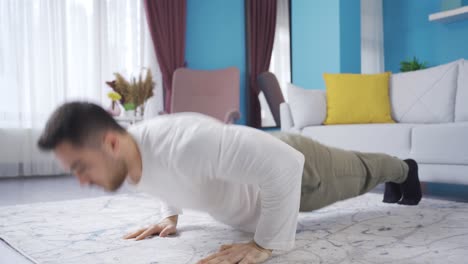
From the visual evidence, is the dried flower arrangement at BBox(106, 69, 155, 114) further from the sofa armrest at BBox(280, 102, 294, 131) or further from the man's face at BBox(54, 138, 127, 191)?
the man's face at BBox(54, 138, 127, 191)

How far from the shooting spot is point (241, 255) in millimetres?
1178

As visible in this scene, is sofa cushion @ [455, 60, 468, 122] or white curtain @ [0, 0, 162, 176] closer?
sofa cushion @ [455, 60, 468, 122]

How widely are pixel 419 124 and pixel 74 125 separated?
2625 mm

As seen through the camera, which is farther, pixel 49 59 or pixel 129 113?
pixel 49 59

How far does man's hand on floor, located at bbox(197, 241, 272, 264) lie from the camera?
1.16 meters

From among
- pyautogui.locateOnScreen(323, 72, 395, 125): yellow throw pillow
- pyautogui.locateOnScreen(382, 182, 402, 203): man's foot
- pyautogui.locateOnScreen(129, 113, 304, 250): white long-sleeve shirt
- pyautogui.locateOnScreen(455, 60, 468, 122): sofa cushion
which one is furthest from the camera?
pyautogui.locateOnScreen(323, 72, 395, 125): yellow throw pillow

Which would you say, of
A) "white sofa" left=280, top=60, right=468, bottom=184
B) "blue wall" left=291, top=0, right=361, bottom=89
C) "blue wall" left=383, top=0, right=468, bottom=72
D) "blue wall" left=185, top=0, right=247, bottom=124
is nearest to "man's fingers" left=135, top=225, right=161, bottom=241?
"white sofa" left=280, top=60, right=468, bottom=184

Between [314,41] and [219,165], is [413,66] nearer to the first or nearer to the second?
[314,41]

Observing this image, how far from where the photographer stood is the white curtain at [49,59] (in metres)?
4.09

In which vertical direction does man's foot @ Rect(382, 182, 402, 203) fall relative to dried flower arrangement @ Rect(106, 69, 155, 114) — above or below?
below

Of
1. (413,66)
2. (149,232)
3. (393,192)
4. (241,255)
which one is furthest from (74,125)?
(413,66)

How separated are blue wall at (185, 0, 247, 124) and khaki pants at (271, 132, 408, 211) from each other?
4061mm

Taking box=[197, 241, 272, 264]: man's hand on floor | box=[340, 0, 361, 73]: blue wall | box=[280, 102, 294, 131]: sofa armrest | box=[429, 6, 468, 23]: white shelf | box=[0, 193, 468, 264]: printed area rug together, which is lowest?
box=[0, 193, 468, 264]: printed area rug

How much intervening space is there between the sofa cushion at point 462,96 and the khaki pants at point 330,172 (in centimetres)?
160
